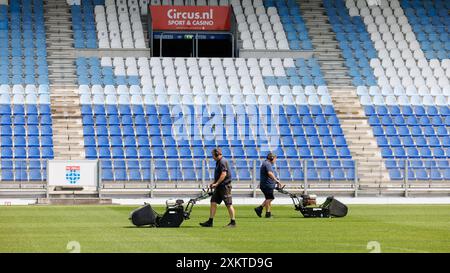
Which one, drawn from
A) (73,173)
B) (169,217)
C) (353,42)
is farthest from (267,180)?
(353,42)

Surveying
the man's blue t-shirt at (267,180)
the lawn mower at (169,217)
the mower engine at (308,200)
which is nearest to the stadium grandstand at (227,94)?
the man's blue t-shirt at (267,180)

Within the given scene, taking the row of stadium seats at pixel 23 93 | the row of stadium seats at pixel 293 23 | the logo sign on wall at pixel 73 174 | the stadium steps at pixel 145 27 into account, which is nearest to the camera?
the logo sign on wall at pixel 73 174

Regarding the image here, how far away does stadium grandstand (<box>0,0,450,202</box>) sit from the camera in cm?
4491

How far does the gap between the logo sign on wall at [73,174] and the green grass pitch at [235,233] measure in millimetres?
6642

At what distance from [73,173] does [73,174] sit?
0.04m

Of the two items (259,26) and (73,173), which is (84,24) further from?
(73,173)

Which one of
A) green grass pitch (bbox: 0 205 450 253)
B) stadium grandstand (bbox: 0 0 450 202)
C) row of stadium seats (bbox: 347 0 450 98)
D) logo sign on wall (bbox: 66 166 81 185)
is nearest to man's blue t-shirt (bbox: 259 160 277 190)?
green grass pitch (bbox: 0 205 450 253)

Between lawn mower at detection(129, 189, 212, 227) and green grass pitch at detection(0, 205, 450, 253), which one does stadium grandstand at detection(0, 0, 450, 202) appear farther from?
lawn mower at detection(129, 189, 212, 227)

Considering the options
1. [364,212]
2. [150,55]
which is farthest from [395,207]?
[150,55]

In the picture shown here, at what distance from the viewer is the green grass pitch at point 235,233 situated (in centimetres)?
2142

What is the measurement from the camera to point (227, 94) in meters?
52.1

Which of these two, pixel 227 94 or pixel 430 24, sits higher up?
pixel 430 24

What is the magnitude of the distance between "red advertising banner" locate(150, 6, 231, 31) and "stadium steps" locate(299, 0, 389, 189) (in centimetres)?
475

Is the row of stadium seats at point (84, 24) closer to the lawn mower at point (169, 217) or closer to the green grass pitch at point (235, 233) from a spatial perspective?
the green grass pitch at point (235, 233)
